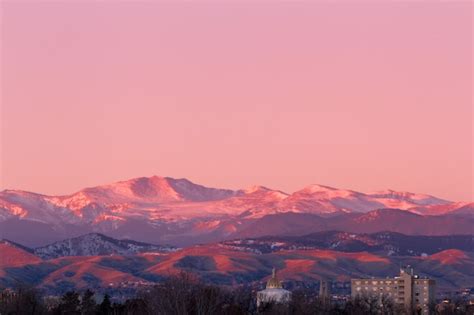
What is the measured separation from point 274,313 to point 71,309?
66.1ft

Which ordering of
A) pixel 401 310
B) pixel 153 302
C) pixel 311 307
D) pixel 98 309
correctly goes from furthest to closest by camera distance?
1. pixel 401 310
2. pixel 311 307
3. pixel 98 309
4. pixel 153 302

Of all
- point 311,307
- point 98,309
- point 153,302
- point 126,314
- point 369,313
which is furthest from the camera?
point 369,313

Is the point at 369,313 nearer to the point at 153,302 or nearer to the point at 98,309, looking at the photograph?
the point at 98,309

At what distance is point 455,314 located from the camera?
189m

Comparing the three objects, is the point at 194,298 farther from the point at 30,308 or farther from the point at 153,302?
the point at 30,308

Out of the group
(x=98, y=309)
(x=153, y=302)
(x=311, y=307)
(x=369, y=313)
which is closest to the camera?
(x=153, y=302)

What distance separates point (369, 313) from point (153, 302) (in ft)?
182

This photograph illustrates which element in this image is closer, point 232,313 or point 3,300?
point 232,313

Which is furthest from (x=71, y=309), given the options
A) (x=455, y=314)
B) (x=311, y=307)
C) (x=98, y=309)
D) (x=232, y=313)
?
(x=455, y=314)

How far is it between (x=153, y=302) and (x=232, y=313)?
37.4 ft

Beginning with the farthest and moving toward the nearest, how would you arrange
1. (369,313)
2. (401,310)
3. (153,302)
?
(401,310) < (369,313) < (153,302)

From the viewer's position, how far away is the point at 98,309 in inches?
5979

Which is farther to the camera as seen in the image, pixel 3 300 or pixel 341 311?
pixel 341 311

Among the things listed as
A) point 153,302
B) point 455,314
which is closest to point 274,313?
point 153,302
